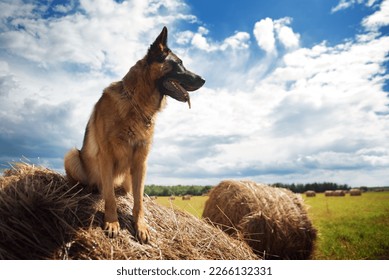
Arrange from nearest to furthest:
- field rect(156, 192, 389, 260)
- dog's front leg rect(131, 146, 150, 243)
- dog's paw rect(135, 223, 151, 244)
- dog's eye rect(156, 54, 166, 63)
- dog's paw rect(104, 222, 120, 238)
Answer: dog's paw rect(104, 222, 120, 238)
dog's paw rect(135, 223, 151, 244)
dog's front leg rect(131, 146, 150, 243)
dog's eye rect(156, 54, 166, 63)
field rect(156, 192, 389, 260)

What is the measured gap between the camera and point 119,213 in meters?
3.66

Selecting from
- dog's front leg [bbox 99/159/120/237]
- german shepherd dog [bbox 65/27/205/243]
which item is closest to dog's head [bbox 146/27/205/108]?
german shepherd dog [bbox 65/27/205/243]

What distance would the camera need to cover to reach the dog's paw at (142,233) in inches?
131

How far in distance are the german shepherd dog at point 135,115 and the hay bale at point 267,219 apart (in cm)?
305

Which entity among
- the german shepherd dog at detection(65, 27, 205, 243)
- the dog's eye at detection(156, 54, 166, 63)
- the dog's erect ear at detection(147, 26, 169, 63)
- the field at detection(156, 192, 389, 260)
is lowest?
the field at detection(156, 192, 389, 260)

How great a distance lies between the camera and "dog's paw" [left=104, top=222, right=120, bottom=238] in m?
3.19

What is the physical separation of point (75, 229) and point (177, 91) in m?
1.80

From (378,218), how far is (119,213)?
1132cm

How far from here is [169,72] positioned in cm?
379

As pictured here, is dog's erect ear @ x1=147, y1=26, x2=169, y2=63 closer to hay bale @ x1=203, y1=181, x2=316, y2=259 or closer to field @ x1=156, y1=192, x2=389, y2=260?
field @ x1=156, y1=192, x2=389, y2=260

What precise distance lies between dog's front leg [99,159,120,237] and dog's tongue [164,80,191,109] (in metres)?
1.09

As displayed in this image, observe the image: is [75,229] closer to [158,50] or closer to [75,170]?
[75,170]
